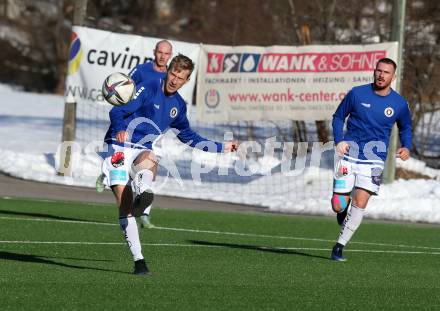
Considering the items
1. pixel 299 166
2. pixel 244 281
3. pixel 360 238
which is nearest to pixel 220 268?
pixel 244 281

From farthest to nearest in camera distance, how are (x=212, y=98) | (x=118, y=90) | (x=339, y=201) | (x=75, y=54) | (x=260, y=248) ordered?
(x=75, y=54) → (x=212, y=98) → (x=260, y=248) → (x=339, y=201) → (x=118, y=90)

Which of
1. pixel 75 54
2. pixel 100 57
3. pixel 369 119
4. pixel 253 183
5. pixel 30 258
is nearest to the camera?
pixel 30 258

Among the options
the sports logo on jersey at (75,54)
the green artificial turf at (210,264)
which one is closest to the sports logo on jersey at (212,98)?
the sports logo on jersey at (75,54)

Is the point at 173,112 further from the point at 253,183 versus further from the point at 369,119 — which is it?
the point at 253,183

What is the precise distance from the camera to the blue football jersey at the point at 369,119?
13.1 m

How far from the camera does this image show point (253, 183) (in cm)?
2500

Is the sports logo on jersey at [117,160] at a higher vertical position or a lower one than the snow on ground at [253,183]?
higher

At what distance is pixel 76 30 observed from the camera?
24.4 m

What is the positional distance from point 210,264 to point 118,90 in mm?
2211

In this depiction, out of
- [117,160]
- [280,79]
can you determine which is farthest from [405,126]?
[280,79]

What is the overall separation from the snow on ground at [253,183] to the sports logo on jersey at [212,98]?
1722mm

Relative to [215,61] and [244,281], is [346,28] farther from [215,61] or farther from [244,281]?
[244,281]

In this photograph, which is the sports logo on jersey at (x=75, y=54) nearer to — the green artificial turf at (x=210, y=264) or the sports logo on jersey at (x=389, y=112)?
the green artificial turf at (x=210, y=264)

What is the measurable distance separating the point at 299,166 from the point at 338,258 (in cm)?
1200
